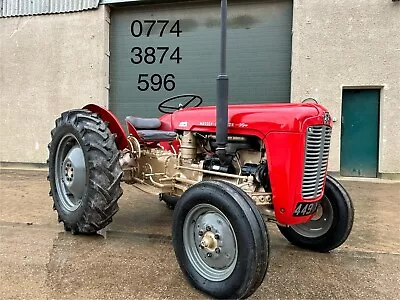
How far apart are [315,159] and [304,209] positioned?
376 millimetres

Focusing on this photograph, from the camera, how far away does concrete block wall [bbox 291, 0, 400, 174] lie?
7797 millimetres

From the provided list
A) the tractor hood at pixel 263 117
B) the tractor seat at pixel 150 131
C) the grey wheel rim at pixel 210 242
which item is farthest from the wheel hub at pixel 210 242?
the tractor seat at pixel 150 131

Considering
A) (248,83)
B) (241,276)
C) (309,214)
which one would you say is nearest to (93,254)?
(241,276)

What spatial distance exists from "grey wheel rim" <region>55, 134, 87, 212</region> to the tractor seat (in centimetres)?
60

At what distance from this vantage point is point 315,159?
2893mm

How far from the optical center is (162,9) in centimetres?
903

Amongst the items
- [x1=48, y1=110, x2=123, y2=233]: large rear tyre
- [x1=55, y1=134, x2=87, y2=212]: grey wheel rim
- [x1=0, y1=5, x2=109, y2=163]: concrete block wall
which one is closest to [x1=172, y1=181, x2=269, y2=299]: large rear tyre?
[x1=48, y1=110, x2=123, y2=233]: large rear tyre

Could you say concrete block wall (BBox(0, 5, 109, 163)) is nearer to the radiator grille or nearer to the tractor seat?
the tractor seat

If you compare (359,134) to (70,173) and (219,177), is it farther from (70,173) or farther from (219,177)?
(70,173)

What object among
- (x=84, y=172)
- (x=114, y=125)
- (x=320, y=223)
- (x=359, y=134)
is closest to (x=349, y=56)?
(x=359, y=134)

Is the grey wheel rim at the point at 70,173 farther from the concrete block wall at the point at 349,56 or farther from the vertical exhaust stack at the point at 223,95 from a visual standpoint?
the concrete block wall at the point at 349,56

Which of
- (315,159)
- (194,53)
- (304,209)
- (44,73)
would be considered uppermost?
(194,53)

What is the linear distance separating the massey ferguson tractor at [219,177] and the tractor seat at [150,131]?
0.03 feet

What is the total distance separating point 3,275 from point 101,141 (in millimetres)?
1307
